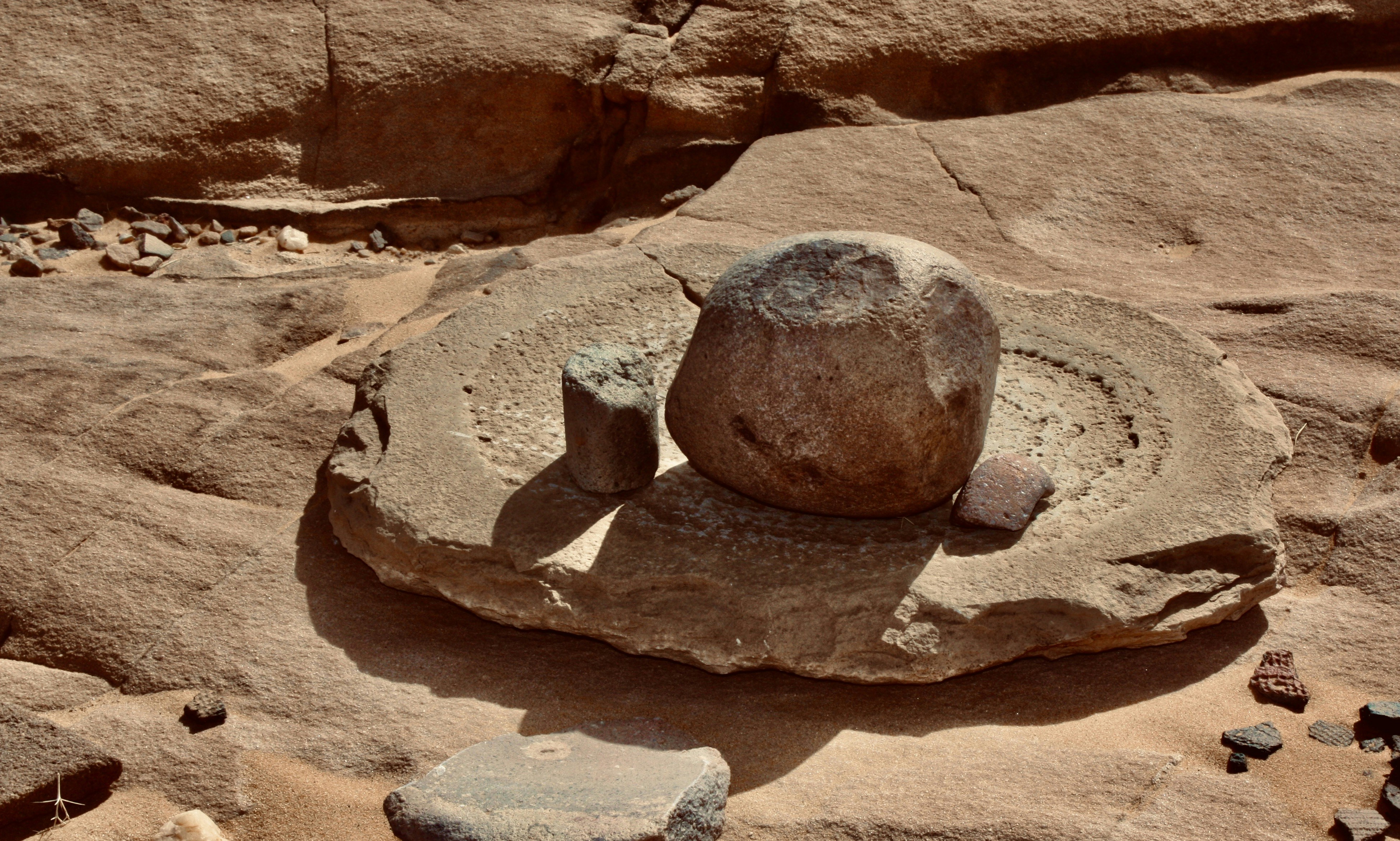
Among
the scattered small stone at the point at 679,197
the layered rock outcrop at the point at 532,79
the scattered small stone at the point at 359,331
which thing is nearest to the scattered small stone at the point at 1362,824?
the scattered small stone at the point at 359,331

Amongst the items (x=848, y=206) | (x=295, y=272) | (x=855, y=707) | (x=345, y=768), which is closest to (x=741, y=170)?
(x=848, y=206)

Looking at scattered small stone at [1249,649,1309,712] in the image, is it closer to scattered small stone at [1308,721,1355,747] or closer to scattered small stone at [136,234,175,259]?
scattered small stone at [1308,721,1355,747]

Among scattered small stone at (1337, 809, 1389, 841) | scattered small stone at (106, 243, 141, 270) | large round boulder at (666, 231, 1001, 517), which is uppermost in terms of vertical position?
large round boulder at (666, 231, 1001, 517)

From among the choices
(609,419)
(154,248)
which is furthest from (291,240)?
(609,419)

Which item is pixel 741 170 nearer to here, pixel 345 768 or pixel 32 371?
pixel 32 371

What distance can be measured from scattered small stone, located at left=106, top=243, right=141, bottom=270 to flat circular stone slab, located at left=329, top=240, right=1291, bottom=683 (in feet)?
6.14

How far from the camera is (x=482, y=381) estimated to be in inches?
122

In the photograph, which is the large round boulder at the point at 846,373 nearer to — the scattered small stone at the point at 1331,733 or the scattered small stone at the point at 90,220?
the scattered small stone at the point at 1331,733

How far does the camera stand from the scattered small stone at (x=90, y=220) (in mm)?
4840

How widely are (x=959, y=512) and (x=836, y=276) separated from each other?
58 cm

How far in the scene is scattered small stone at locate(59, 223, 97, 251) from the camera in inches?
183

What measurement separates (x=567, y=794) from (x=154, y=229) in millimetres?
3590

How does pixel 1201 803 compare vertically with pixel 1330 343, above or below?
below

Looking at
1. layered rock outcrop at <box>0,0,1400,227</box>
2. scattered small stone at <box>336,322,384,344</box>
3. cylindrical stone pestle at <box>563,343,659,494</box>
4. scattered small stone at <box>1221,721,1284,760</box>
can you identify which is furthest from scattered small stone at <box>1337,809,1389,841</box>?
layered rock outcrop at <box>0,0,1400,227</box>
